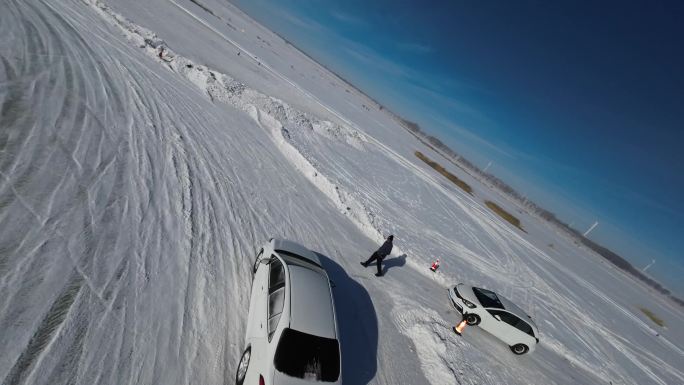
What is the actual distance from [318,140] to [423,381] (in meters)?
18.6

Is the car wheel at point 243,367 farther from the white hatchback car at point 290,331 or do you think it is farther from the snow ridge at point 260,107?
the snow ridge at point 260,107

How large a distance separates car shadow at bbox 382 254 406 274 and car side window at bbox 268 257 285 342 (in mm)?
6618

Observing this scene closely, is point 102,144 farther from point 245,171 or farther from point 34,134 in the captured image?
point 245,171

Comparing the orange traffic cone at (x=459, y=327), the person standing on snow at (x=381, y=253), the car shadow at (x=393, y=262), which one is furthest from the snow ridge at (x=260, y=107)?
the orange traffic cone at (x=459, y=327)

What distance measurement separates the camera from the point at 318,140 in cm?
2430

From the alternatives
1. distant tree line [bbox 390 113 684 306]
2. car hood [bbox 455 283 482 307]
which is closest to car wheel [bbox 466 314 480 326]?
car hood [bbox 455 283 482 307]

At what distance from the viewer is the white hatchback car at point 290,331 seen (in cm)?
537

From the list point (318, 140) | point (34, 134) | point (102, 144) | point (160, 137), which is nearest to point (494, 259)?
point (318, 140)

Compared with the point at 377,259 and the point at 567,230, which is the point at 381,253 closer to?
the point at 377,259

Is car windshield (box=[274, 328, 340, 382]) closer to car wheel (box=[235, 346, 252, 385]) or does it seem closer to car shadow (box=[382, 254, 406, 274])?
car wheel (box=[235, 346, 252, 385])

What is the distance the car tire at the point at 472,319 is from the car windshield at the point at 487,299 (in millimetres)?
572

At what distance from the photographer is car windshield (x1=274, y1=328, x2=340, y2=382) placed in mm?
5363

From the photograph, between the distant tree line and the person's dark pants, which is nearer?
the person's dark pants

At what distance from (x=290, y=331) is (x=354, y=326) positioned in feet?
13.2
